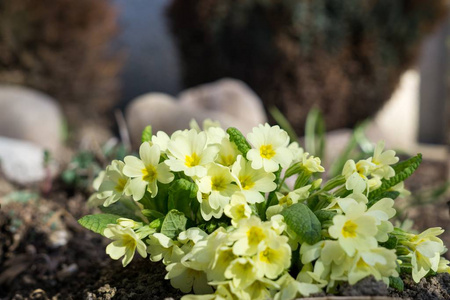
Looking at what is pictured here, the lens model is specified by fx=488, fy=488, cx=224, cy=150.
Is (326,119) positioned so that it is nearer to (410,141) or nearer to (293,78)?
(293,78)

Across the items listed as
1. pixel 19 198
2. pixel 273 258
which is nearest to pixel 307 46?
pixel 19 198

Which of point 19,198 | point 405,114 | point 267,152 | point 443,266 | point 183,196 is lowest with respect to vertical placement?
point 405,114

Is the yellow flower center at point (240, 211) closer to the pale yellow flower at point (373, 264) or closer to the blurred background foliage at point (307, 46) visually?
the pale yellow flower at point (373, 264)

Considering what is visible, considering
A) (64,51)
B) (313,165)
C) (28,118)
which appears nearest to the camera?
(313,165)

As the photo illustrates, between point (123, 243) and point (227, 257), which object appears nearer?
point (227, 257)

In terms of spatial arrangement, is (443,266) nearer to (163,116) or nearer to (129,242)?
(129,242)
